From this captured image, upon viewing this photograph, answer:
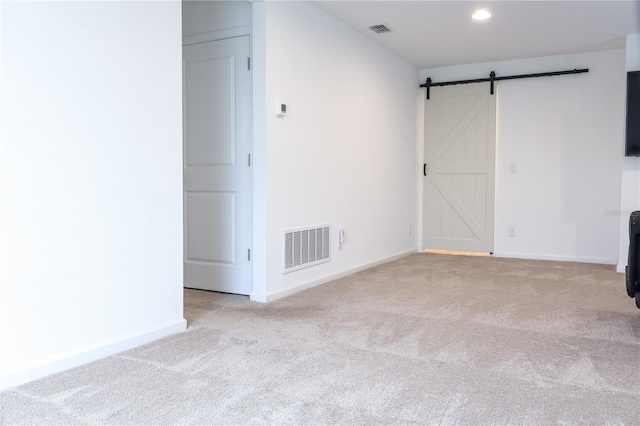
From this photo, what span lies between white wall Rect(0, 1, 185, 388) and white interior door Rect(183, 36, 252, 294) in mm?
1035

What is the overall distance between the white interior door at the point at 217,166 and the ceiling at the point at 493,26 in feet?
3.23

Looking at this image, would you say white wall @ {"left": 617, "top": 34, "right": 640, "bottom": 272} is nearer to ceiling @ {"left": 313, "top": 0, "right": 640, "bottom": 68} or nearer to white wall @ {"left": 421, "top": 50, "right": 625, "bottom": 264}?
ceiling @ {"left": 313, "top": 0, "right": 640, "bottom": 68}

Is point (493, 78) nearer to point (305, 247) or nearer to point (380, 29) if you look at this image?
point (380, 29)

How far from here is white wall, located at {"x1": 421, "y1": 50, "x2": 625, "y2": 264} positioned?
5.85 meters

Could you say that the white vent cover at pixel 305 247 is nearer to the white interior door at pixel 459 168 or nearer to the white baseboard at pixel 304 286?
the white baseboard at pixel 304 286

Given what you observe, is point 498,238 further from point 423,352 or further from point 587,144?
point 423,352

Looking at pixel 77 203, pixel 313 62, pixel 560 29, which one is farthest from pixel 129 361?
pixel 560 29

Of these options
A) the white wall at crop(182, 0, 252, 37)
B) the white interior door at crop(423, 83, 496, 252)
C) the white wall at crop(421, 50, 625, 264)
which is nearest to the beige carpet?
the white wall at crop(182, 0, 252, 37)

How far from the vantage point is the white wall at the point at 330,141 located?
384 centimetres

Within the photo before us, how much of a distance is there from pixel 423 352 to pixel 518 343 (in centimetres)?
56

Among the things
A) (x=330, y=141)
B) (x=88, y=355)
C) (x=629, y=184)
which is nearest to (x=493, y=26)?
(x=330, y=141)

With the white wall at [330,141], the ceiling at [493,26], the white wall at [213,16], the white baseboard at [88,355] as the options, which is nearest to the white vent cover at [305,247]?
the white wall at [330,141]

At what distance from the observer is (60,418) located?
185 cm

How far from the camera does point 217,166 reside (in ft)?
13.5
